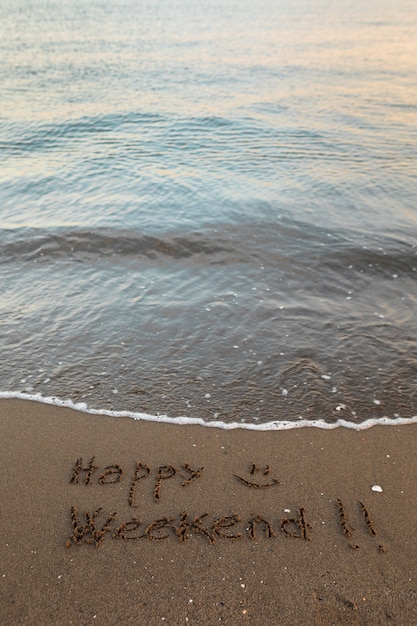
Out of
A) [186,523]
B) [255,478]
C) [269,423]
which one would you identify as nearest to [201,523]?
[186,523]

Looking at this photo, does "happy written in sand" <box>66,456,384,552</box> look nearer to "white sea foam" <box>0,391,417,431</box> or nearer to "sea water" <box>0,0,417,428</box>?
"white sea foam" <box>0,391,417,431</box>

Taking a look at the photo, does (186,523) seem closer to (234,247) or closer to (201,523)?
(201,523)

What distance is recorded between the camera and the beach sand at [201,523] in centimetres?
308

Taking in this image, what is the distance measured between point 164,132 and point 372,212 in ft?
23.5

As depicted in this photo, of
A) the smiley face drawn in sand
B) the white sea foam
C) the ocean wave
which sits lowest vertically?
the ocean wave

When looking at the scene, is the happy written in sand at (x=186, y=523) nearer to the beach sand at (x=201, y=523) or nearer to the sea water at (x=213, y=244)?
the beach sand at (x=201, y=523)

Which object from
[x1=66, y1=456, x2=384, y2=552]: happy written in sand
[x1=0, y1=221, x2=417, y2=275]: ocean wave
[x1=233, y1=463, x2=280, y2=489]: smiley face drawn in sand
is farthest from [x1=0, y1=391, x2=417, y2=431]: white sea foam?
[x1=0, y1=221, x2=417, y2=275]: ocean wave

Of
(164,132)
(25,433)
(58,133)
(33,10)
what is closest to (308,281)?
(25,433)

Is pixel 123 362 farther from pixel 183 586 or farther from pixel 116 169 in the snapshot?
pixel 116 169

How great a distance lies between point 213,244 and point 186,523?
517 cm

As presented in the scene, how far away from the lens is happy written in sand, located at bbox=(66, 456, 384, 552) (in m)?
3.49

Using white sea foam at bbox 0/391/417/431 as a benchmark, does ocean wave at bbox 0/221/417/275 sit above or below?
below

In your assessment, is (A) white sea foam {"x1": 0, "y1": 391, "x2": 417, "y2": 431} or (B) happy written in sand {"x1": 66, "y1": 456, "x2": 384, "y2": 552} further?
(A) white sea foam {"x1": 0, "y1": 391, "x2": 417, "y2": 431}

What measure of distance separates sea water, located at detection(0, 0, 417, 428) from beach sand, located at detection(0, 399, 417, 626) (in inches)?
14.7
